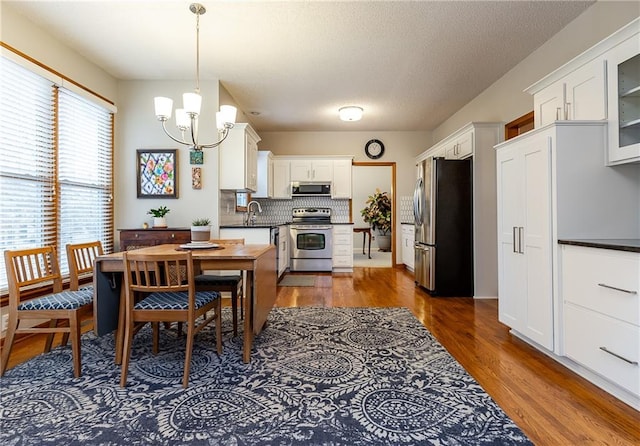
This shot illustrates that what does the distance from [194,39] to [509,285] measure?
359 centimetres

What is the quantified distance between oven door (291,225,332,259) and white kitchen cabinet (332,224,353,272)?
0.21m

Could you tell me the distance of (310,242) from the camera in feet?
19.9

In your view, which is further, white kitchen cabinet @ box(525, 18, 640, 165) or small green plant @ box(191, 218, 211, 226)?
small green plant @ box(191, 218, 211, 226)

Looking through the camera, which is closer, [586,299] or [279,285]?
[586,299]

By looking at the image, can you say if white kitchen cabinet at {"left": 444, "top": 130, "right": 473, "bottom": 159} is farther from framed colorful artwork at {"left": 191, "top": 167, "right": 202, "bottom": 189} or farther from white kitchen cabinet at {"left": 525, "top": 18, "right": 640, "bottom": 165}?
framed colorful artwork at {"left": 191, "top": 167, "right": 202, "bottom": 189}

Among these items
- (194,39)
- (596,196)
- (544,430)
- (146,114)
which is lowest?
(544,430)

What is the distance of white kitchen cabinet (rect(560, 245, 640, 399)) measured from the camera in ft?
5.70

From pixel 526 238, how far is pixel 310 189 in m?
4.20

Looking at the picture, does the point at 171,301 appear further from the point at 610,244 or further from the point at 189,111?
the point at 610,244

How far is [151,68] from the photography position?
388 centimetres

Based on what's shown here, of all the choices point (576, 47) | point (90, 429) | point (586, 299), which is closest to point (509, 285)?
point (586, 299)

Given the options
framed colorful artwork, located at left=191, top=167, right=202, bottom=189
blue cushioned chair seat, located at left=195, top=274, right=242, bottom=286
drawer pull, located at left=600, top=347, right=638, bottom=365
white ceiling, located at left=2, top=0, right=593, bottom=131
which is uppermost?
white ceiling, located at left=2, top=0, right=593, bottom=131

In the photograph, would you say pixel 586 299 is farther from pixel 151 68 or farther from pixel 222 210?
pixel 151 68

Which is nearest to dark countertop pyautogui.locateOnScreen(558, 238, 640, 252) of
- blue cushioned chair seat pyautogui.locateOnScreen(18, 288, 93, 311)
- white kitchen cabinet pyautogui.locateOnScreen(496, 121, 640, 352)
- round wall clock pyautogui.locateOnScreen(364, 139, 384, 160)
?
white kitchen cabinet pyautogui.locateOnScreen(496, 121, 640, 352)
